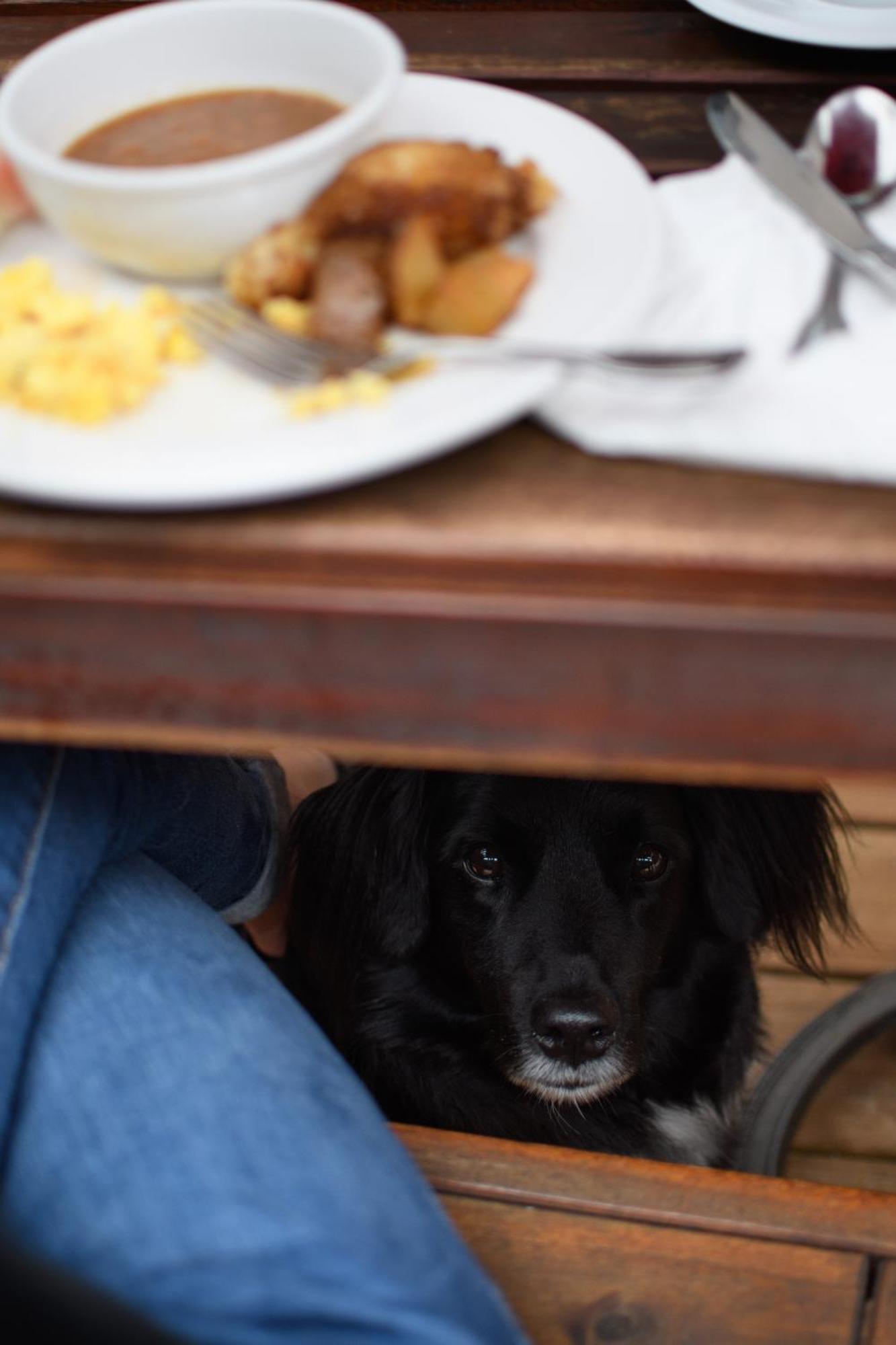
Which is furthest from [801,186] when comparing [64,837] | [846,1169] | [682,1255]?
[846,1169]

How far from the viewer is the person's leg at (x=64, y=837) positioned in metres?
0.63

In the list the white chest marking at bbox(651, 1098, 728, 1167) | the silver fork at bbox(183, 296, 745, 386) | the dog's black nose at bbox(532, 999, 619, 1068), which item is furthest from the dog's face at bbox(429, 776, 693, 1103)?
the silver fork at bbox(183, 296, 745, 386)

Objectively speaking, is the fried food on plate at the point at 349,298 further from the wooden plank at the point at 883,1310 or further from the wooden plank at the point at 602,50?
the wooden plank at the point at 883,1310

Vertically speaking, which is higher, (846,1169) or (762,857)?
(762,857)

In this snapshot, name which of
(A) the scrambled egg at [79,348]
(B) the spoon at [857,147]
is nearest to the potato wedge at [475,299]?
(A) the scrambled egg at [79,348]

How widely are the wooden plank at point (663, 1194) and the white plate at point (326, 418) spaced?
525 millimetres

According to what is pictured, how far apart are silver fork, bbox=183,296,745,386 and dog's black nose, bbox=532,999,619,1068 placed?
0.73 meters

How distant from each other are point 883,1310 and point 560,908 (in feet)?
1.48

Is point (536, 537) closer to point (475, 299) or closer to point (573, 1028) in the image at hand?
point (475, 299)

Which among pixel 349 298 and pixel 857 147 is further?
pixel 857 147

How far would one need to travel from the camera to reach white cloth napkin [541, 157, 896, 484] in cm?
50

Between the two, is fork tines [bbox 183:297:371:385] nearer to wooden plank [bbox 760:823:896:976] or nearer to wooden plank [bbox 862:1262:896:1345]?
wooden plank [bbox 862:1262:896:1345]

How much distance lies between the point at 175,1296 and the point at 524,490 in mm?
364

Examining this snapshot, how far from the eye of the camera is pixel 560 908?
1.16 m
